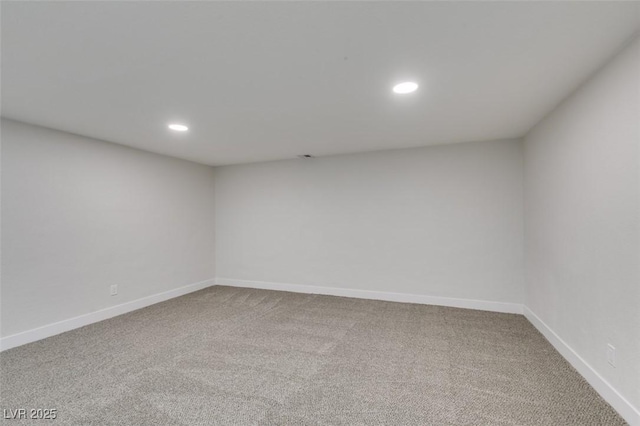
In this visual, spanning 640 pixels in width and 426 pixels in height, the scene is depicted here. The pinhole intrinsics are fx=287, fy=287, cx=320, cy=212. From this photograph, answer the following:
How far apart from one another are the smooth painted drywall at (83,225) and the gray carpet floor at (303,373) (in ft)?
1.44

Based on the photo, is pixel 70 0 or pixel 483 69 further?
pixel 483 69

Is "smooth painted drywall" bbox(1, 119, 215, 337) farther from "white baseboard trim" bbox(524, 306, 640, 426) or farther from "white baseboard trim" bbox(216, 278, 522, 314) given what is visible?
"white baseboard trim" bbox(524, 306, 640, 426)

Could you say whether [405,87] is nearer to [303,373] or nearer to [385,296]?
[303,373]

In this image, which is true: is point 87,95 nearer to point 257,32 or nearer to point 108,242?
point 257,32

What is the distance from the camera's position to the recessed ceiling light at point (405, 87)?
2096mm

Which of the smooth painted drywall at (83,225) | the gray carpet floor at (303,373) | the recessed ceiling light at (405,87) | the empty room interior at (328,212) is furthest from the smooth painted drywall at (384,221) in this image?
the recessed ceiling light at (405,87)

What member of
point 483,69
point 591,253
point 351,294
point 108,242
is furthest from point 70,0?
point 351,294

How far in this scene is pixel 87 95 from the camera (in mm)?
2229

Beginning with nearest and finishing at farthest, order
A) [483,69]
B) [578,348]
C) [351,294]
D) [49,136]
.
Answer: [483,69], [578,348], [49,136], [351,294]

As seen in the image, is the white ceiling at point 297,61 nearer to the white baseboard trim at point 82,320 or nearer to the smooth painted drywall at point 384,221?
the smooth painted drywall at point 384,221

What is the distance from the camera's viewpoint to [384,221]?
165 inches

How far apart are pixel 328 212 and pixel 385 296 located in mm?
1514

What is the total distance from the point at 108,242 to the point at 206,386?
2.51 meters

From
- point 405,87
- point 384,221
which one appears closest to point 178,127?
point 405,87
